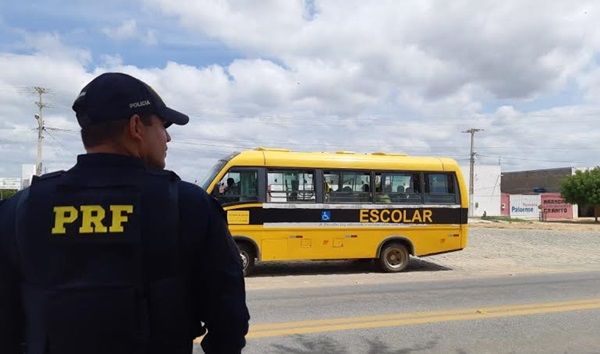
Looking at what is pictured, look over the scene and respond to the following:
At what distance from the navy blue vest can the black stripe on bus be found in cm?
1044

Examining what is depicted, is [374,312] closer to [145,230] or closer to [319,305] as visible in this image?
[319,305]

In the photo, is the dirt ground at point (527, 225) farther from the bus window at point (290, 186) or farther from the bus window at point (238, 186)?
the bus window at point (238, 186)

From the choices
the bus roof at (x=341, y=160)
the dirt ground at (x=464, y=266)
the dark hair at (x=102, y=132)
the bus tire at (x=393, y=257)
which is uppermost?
the bus roof at (x=341, y=160)

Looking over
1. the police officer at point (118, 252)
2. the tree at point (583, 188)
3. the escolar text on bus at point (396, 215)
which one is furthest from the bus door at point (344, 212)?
the tree at point (583, 188)

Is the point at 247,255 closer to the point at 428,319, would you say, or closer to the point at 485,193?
the point at 428,319

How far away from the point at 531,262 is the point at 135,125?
16.3 metres

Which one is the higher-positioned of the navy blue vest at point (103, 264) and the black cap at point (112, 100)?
the black cap at point (112, 100)

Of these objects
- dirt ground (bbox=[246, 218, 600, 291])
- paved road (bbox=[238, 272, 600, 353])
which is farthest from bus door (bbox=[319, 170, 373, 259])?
paved road (bbox=[238, 272, 600, 353])

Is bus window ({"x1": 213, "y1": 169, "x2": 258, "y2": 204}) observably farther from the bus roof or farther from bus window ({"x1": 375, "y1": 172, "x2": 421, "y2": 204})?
bus window ({"x1": 375, "y1": 172, "x2": 421, "y2": 204})

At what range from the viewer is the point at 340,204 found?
42.6ft

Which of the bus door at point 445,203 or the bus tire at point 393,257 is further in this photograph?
the bus door at point 445,203

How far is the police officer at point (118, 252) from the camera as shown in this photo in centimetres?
174

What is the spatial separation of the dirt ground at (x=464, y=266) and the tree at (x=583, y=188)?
3209 centimetres

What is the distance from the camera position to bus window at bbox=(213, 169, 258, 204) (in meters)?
12.1
